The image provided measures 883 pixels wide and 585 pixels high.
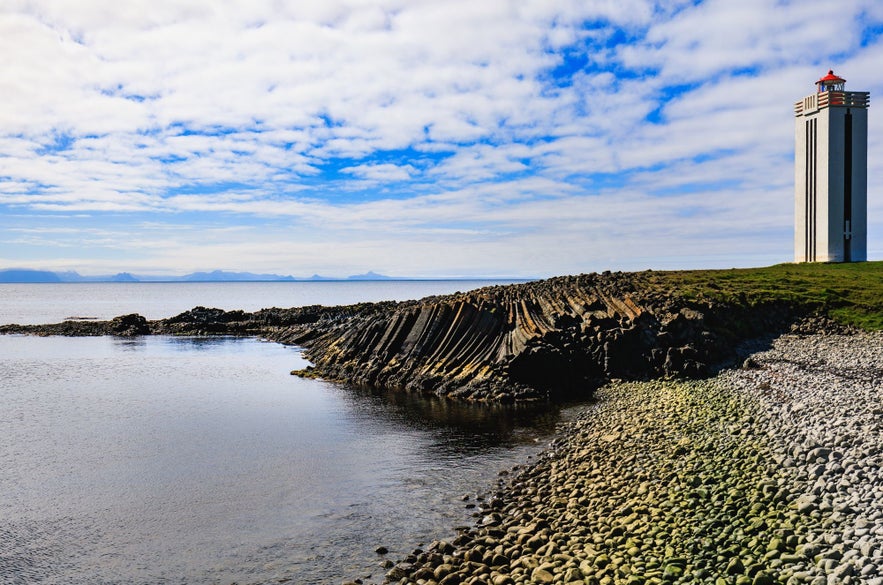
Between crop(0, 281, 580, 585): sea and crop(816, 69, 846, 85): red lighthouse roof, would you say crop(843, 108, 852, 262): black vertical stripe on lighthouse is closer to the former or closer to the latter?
crop(816, 69, 846, 85): red lighthouse roof

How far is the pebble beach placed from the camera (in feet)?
32.4

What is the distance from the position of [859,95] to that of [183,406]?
66444mm

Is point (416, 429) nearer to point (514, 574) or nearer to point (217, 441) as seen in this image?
point (217, 441)

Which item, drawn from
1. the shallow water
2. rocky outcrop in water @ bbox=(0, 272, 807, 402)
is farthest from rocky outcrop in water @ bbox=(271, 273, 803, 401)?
the shallow water

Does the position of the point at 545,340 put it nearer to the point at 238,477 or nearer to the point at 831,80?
the point at 238,477

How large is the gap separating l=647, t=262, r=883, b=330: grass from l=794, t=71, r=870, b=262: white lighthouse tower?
906 cm

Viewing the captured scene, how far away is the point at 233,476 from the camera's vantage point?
19484 mm

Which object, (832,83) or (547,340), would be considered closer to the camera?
(547,340)

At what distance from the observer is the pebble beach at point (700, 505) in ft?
32.4

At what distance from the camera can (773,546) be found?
9.98 metres

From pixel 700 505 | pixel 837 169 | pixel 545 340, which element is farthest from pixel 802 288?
pixel 700 505

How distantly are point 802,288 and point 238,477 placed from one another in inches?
1547

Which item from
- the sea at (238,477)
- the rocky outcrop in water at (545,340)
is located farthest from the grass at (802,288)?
the sea at (238,477)

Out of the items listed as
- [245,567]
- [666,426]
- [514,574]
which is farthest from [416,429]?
[514,574]
